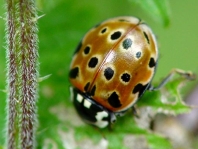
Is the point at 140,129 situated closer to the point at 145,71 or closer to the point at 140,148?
the point at 140,148

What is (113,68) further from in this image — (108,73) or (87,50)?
(87,50)

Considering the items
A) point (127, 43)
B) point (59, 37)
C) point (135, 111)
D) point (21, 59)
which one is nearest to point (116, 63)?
point (127, 43)

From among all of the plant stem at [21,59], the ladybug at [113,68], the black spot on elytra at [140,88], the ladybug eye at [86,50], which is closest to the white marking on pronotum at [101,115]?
the ladybug at [113,68]

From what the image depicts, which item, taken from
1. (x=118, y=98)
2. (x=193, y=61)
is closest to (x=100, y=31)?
(x=118, y=98)

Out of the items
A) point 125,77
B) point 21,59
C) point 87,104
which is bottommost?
point 87,104

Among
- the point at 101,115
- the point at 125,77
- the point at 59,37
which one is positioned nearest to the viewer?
the point at 125,77

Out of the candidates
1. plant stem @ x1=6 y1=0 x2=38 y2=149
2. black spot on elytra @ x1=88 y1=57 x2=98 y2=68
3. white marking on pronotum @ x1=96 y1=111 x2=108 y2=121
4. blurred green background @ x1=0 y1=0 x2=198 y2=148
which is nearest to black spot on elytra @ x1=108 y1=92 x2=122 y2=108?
white marking on pronotum @ x1=96 y1=111 x2=108 y2=121
